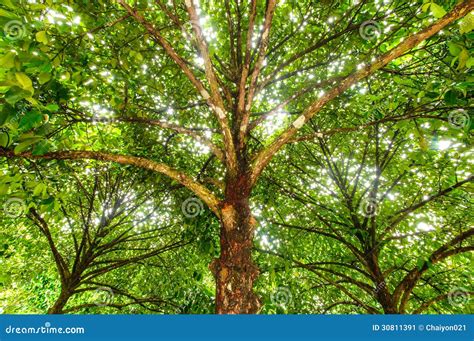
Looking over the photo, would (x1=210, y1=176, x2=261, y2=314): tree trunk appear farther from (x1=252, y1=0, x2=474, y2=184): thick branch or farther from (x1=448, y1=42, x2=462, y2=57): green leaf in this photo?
(x1=448, y1=42, x2=462, y2=57): green leaf

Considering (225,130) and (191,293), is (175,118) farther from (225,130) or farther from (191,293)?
(191,293)

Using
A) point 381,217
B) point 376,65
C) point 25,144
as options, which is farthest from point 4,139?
point 381,217

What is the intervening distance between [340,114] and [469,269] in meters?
4.93

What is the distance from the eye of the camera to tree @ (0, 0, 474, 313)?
247cm

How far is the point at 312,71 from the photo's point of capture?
18.9ft

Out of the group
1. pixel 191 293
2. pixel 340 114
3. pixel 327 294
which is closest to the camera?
pixel 340 114

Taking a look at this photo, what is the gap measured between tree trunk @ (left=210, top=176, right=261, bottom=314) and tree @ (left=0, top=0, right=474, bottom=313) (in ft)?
0.04

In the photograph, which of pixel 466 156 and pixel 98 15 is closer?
pixel 98 15

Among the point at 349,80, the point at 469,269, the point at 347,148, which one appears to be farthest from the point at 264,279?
the point at 349,80

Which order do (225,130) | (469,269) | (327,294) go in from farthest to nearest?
1. (327,294)
2. (469,269)
3. (225,130)

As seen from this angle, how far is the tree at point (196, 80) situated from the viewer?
2473 mm

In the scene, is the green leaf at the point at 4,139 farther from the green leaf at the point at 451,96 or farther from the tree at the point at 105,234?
the tree at the point at 105,234

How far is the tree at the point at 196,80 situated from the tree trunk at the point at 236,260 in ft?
0.04

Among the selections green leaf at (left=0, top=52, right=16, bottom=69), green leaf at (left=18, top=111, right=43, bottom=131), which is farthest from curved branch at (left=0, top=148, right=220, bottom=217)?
green leaf at (left=0, top=52, right=16, bottom=69)
